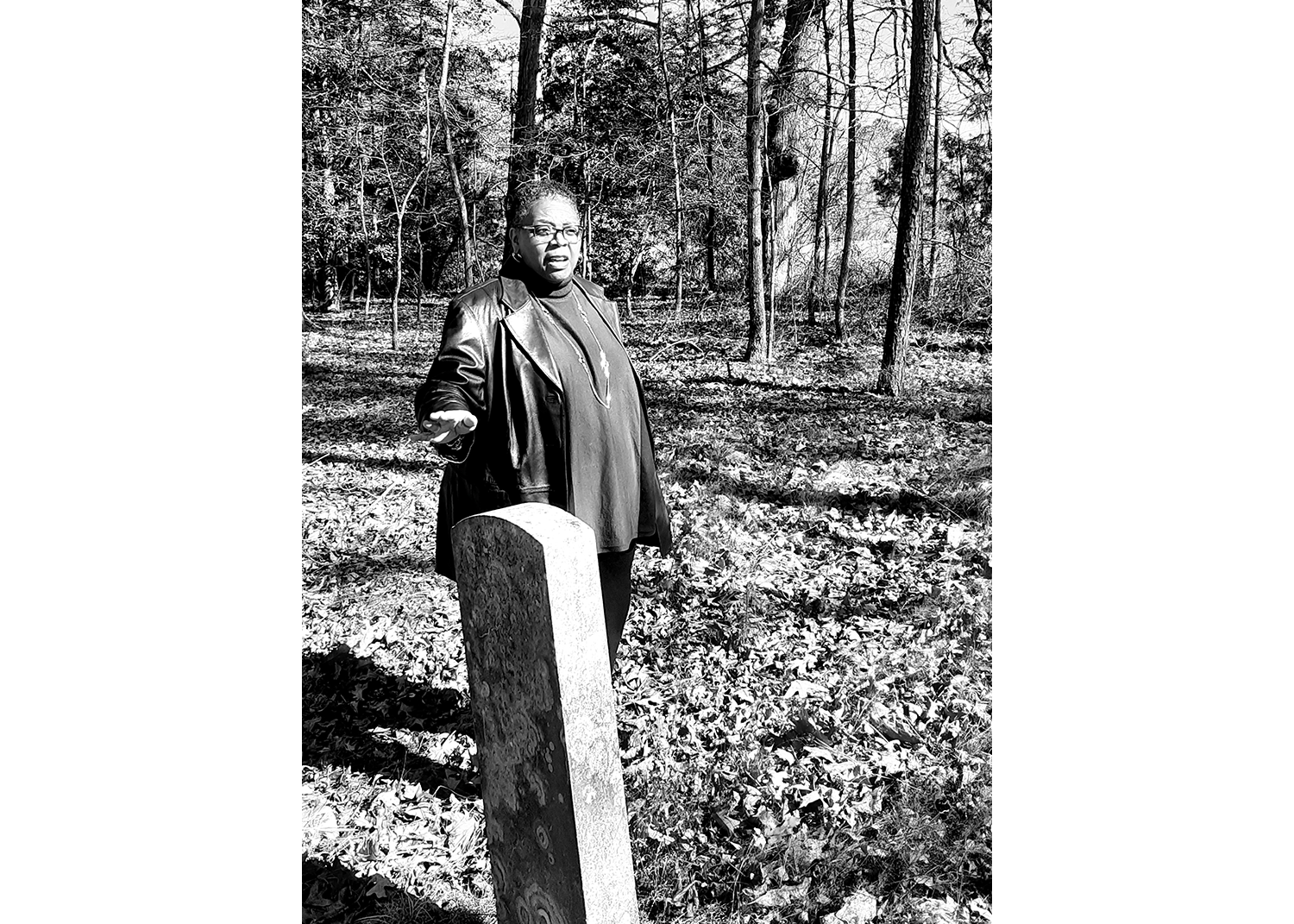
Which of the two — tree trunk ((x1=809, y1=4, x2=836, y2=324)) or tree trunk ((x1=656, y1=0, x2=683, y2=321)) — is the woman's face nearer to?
tree trunk ((x1=656, y1=0, x2=683, y2=321))

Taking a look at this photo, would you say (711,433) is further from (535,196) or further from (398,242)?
(535,196)

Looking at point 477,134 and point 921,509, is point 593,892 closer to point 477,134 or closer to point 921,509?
point 921,509

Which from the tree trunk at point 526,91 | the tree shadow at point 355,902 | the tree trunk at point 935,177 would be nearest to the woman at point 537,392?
the tree shadow at point 355,902

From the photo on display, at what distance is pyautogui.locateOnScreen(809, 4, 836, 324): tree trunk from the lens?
8.16 m

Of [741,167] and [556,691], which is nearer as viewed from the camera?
[556,691]

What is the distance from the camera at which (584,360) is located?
3207 mm

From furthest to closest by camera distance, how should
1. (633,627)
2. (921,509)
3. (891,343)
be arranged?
(891,343) → (921,509) → (633,627)

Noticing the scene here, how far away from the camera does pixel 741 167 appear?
8.31 m

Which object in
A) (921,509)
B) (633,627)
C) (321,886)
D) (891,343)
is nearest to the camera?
(321,886)

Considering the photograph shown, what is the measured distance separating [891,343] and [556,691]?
6.44 metres

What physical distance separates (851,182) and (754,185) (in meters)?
0.89

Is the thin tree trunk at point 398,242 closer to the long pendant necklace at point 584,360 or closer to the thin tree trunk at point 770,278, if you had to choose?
the thin tree trunk at point 770,278

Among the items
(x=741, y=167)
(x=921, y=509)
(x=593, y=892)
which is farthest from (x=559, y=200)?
→ (x=741, y=167)

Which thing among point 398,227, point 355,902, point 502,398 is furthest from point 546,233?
point 398,227
